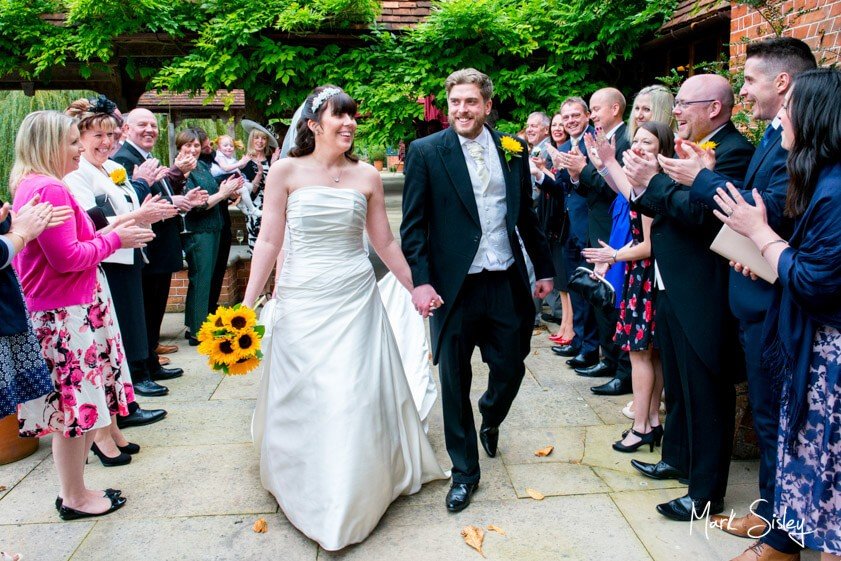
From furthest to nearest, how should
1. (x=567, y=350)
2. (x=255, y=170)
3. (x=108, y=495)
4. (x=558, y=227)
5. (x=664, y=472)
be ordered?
(x=255, y=170)
(x=558, y=227)
(x=567, y=350)
(x=664, y=472)
(x=108, y=495)

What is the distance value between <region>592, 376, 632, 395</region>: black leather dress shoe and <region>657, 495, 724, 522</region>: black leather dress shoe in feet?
6.28

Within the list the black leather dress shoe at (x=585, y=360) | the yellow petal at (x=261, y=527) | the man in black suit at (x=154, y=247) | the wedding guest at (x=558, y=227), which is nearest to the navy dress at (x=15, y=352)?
the yellow petal at (x=261, y=527)

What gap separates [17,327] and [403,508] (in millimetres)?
2019

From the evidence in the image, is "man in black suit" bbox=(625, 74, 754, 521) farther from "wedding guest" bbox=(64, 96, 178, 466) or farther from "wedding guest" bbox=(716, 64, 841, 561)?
"wedding guest" bbox=(64, 96, 178, 466)

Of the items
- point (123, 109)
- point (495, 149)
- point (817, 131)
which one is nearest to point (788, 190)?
point (817, 131)

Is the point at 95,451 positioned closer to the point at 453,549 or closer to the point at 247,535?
the point at 247,535

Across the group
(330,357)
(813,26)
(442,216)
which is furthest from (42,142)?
(813,26)

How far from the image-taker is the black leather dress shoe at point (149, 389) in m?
5.48

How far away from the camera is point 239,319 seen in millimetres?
3465

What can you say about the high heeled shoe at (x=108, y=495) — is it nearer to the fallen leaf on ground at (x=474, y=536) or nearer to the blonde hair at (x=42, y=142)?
the blonde hair at (x=42, y=142)

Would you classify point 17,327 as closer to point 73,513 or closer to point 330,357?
point 73,513

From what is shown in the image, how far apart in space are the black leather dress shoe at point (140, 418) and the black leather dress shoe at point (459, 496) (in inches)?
96.2

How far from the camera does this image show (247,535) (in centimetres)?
337

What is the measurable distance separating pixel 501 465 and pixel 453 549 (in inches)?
38.6
